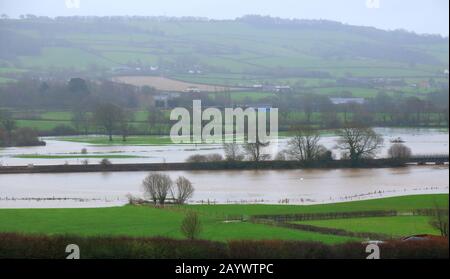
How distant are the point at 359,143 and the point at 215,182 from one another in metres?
3.05

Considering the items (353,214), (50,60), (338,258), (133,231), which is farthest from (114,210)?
(50,60)

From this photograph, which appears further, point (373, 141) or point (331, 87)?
point (331, 87)

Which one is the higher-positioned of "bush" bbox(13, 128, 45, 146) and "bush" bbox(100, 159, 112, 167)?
"bush" bbox(13, 128, 45, 146)

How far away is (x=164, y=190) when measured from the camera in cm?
986

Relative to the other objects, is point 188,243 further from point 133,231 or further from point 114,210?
point 114,210

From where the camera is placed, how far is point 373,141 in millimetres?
13609

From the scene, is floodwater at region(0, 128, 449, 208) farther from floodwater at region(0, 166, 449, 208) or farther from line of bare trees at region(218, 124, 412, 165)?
line of bare trees at region(218, 124, 412, 165)

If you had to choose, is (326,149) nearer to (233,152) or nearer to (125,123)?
(233,152)

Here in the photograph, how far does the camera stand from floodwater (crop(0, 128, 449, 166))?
12.8 m

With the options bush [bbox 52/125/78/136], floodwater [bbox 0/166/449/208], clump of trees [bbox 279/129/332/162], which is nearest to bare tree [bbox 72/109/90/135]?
bush [bbox 52/125/78/136]

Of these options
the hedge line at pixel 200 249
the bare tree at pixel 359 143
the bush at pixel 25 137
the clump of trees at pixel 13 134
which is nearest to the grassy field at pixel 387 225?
the hedge line at pixel 200 249

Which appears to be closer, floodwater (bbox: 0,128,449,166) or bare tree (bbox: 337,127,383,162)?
floodwater (bbox: 0,128,449,166)

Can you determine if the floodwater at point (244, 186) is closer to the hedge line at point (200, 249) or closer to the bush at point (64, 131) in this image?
the bush at point (64, 131)
